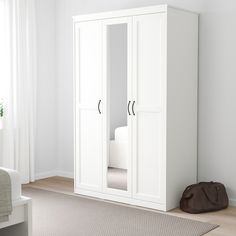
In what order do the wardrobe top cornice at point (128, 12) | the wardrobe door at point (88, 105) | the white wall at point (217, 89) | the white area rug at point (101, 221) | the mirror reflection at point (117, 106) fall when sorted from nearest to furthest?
the white area rug at point (101, 221)
the wardrobe top cornice at point (128, 12)
the white wall at point (217, 89)
the mirror reflection at point (117, 106)
the wardrobe door at point (88, 105)

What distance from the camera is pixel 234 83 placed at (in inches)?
189

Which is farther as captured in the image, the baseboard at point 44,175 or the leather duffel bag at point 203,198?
the baseboard at point 44,175

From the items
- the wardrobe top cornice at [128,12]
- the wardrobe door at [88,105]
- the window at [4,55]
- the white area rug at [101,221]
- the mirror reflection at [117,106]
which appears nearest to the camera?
the white area rug at [101,221]

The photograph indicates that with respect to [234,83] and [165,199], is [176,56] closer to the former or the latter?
[234,83]

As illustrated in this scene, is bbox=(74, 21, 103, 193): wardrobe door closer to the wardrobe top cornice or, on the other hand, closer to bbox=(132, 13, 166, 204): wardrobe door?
the wardrobe top cornice

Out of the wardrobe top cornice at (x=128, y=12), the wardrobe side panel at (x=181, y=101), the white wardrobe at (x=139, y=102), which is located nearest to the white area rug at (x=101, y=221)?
the white wardrobe at (x=139, y=102)

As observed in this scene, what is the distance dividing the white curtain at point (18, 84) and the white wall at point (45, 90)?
173mm

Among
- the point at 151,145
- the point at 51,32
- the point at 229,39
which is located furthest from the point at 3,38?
the point at 229,39

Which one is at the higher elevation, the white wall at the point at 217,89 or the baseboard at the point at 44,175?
the white wall at the point at 217,89

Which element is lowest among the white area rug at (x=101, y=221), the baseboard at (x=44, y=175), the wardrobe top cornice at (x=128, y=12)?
the white area rug at (x=101, y=221)

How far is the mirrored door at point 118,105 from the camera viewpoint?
489 centimetres

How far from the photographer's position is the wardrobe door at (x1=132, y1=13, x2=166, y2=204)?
463cm

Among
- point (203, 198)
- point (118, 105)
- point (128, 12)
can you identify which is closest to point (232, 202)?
point (203, 198)

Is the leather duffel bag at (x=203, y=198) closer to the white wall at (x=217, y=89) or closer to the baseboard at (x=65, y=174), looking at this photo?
the white wall at (x=217, y=89)
